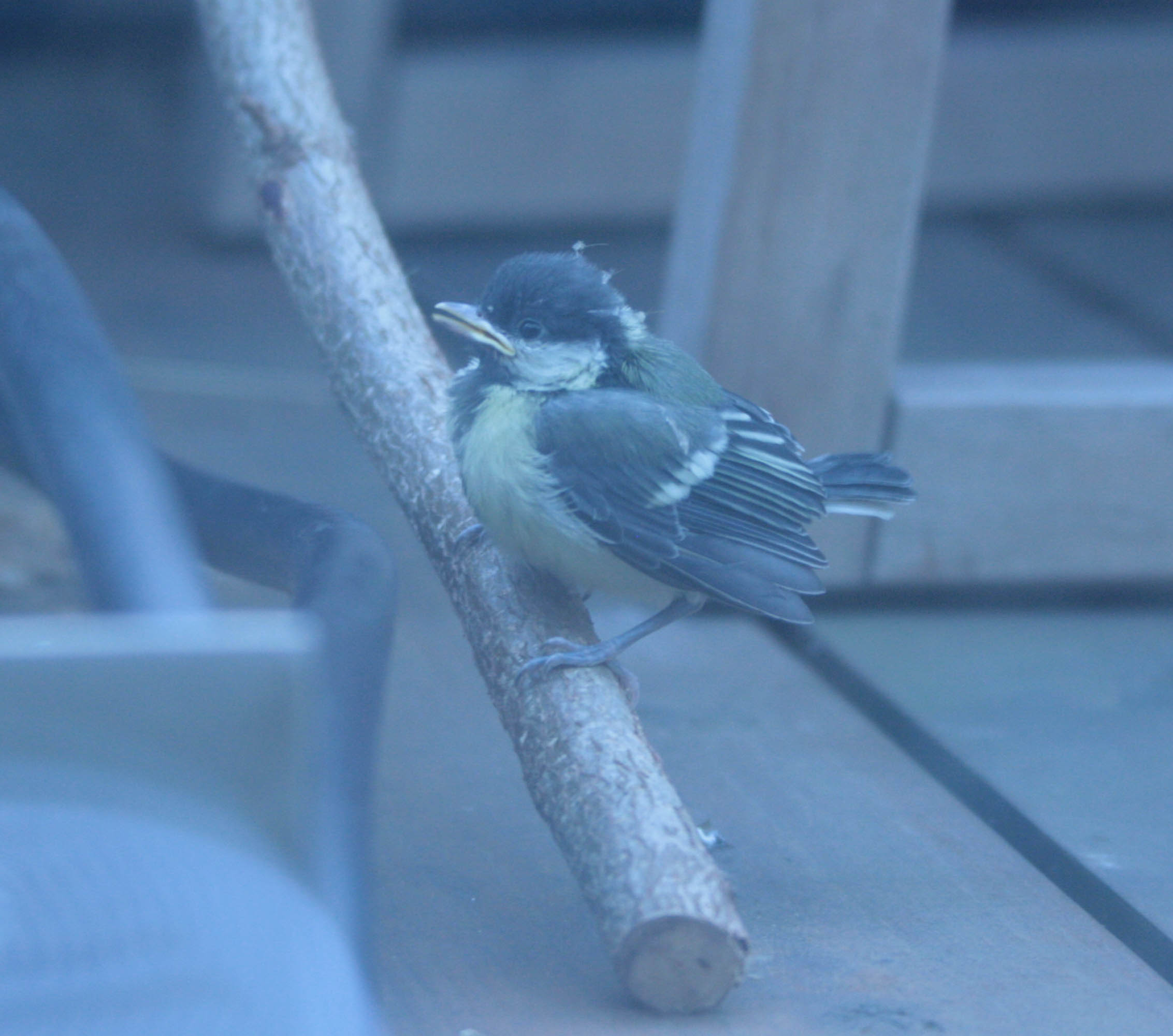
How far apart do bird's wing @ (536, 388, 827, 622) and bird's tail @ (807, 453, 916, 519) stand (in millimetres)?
158

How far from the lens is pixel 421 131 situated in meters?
5.25

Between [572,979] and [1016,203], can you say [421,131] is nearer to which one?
[1016,203]

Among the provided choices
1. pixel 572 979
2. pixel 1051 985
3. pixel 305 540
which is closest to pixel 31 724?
pixel 305 540

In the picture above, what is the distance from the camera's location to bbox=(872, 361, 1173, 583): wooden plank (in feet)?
9.73

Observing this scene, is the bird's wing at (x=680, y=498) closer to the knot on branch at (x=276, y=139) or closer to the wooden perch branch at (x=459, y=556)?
the wooden perch branch at (x=459, y=556)

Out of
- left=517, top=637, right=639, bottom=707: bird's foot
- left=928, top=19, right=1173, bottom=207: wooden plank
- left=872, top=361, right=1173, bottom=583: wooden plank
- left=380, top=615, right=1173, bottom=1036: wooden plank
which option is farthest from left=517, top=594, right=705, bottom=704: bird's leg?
left=928, top=19, right=1173, bottom=207: wooden plank

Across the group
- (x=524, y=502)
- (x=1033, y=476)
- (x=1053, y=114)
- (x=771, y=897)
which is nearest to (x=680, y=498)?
(x=524, y=502)

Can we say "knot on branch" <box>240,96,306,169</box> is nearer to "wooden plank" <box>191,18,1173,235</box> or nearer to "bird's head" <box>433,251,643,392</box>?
"bird's head" <box>433,251,643,392</box>

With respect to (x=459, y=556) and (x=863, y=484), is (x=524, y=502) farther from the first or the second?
(x=863, y=484)

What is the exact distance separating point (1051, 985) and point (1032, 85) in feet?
14.9

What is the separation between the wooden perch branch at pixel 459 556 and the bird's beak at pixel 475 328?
20cm

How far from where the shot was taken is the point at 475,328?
2.04 meters

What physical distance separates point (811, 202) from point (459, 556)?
115 cm

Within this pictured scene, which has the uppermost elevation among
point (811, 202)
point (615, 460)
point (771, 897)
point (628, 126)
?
point (628, 126)
